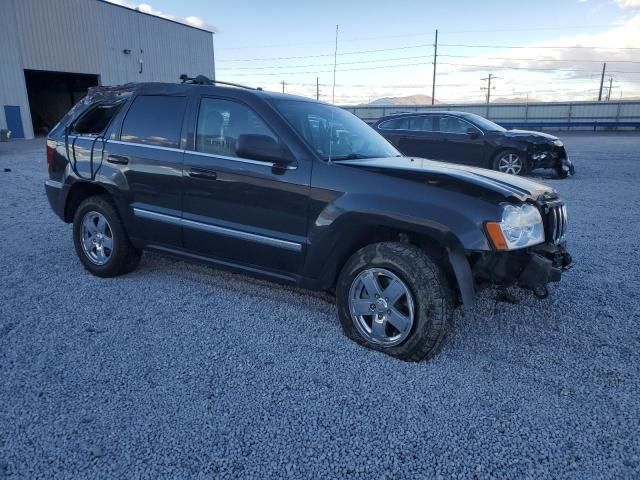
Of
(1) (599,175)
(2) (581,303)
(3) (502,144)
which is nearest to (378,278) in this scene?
Result: (2) (581,303)

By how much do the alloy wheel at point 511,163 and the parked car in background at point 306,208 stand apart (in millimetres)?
7382

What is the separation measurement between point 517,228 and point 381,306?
39.3 inches

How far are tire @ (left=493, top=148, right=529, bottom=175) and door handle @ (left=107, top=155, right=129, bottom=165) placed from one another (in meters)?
8.80

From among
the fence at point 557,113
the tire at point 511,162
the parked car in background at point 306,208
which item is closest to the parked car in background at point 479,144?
the tire at point 511,162

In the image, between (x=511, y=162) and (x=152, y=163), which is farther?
(x=511, y=162)

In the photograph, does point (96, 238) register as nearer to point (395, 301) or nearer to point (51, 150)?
point (51, 150)

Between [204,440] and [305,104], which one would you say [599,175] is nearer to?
[305,104]

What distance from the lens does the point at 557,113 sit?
4084cm

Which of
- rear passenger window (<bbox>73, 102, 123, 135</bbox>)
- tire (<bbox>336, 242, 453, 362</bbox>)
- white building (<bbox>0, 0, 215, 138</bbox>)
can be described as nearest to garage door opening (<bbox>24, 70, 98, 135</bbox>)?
white building (<bbox>0, 0, 215, 138</bbox>)

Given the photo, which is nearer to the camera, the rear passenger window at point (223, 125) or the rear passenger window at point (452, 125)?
the rear passenger window at point (223, 125)

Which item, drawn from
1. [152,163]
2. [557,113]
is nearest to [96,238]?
[152,163]

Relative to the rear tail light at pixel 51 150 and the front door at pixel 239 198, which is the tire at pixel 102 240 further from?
the front door at pixel 239 198

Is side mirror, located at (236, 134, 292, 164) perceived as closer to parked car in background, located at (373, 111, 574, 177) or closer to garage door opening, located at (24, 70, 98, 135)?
parked car in background, located at (373, 111, 574, 177)

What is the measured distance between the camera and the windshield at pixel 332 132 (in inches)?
140
